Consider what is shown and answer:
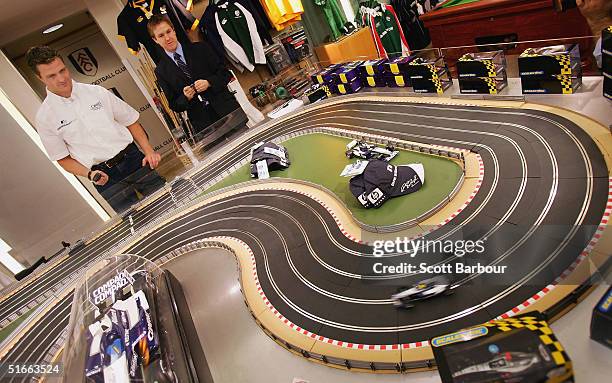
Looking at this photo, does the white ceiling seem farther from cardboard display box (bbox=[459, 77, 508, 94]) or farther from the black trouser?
cardboard display box (bbox=[459, 77, 508, 94])

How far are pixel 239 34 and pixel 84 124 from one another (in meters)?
4.71

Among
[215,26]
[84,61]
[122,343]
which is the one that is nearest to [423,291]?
[122,343]

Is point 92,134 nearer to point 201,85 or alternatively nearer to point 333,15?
point 201,85

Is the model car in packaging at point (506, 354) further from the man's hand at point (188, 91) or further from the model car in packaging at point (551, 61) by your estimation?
the man's hand at point (188, 91)

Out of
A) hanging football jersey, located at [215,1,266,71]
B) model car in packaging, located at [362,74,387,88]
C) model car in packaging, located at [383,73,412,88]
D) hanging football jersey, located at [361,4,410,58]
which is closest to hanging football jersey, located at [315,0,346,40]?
hanging football jersey, located at [361,4,410,58]

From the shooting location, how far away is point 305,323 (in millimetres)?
3680

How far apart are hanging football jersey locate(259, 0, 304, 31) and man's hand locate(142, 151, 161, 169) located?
4976 millimetres

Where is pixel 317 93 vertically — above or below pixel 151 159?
below

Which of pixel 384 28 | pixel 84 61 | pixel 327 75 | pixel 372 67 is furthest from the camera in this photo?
pixel 384 28

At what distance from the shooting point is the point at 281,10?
9.43 metres

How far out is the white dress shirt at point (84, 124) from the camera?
596 centimetres

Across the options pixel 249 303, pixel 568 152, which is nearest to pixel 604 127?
pixel 568 152

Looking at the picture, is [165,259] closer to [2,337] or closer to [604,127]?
[2,337]

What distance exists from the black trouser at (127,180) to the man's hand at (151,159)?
8cm
